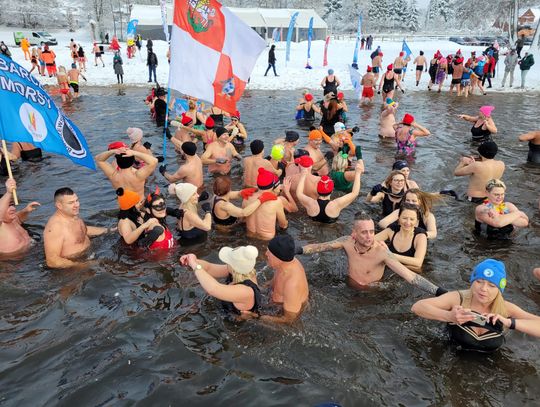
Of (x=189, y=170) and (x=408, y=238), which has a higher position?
(x=189, y=170)

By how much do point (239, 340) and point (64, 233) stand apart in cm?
303

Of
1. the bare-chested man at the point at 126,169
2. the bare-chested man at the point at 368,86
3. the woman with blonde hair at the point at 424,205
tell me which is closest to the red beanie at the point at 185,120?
the bare-chested man at the point at 126,169

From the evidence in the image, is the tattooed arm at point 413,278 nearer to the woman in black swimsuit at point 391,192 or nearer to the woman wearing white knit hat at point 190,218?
the woman in black swimsuit at point 391,192

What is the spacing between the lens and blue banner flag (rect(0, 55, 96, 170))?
18.6 feet

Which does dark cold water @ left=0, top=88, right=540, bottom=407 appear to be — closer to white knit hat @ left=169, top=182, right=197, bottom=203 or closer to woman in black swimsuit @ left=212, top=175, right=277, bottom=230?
woman in black swimsuit @ left=212, top=175, right=277, bottom=230

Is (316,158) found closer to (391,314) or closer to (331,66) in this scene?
(391,314)

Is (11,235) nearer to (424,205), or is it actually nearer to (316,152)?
(316,152)

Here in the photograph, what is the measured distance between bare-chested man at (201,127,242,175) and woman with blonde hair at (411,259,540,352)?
6152mm

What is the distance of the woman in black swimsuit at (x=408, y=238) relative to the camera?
5.40 m

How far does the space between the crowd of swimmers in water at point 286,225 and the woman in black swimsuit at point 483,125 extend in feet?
4.74

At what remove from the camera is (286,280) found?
458cm

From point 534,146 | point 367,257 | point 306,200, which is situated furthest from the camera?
point 534,146

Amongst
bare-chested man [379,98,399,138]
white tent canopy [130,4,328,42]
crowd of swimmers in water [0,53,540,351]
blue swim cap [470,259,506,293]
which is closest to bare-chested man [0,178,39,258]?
crowd of swimmers in water [0,53,540,351]

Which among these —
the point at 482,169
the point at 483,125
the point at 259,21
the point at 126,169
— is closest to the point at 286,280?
the point at 126,169
